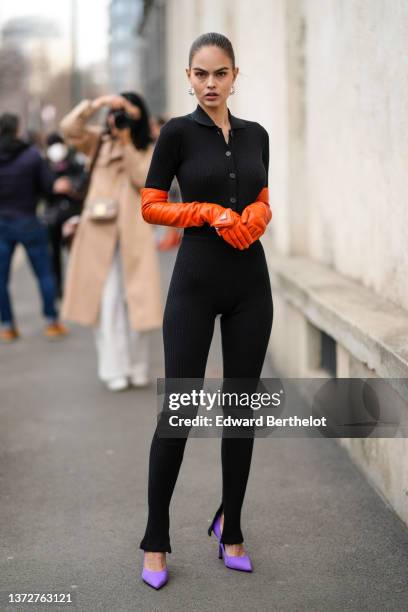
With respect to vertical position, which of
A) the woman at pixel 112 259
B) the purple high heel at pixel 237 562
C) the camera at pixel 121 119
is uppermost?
the camera at pixel 121 119

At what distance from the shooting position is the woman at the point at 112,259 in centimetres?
657

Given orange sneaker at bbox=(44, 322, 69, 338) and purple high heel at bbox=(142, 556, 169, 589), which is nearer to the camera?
purple high heel at bbox=(142, 556, 169, 589)

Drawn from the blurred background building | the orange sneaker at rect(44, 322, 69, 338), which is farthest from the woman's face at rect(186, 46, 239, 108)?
the blurred background building

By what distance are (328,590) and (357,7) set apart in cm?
319

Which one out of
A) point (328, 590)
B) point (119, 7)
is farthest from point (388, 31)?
point (119, 7)

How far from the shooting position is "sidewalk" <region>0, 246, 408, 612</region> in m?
3.45

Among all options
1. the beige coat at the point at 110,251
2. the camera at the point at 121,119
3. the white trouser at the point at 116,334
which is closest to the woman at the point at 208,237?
the camera at the point at 121,119

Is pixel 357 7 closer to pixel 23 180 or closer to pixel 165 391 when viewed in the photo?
pixel 165 391

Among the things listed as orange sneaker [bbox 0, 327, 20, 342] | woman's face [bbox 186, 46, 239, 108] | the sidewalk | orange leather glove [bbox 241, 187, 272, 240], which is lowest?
orange sneaker [bbox 0, 327, 20, 342]

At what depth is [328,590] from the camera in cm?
346

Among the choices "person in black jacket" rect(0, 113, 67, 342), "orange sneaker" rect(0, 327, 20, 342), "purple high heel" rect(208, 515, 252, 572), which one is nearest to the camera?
"purple high heel" rect(208, 515, 252, 572)

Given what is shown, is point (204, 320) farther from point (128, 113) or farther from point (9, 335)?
point (9, 335)

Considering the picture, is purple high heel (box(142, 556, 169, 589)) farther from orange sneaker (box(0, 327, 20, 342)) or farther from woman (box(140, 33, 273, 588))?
orange sneaker (box(0, 327, 20, 342))

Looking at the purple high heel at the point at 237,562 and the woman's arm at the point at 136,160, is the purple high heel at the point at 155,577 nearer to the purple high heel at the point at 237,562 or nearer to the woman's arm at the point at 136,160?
the purple high heel at the point at 237,562
